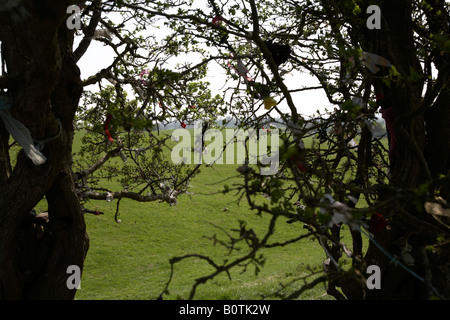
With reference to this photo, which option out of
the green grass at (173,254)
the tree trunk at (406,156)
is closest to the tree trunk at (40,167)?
the tree trunk at (406,156)

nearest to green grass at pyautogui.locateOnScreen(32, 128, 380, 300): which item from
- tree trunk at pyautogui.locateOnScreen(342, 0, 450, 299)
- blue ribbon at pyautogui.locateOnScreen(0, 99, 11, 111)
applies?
tree trunk at pyautogui.locateOnScreen(342, 0, 450, 299)

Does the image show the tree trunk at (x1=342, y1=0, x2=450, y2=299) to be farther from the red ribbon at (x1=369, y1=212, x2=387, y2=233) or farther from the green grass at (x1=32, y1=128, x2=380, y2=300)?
the green grass at (x1=32, y1=128, x2=380, y2=300)

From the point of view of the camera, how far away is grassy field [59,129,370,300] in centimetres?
972

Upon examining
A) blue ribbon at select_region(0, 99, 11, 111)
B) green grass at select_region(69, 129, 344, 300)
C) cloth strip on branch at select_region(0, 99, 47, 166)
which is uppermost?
blue ribbon at select_region(0, 99, 11, 111)

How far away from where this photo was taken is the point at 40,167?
4117 mm

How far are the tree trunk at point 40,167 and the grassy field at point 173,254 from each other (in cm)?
354

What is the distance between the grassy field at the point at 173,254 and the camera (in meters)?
9.72

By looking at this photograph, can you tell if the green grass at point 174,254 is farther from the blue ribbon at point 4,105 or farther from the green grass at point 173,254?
the blue ribbon at point 4,105

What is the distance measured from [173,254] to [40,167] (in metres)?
10.4

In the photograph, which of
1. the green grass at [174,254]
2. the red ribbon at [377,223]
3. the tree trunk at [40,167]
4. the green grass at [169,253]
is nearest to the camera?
the tree trunk at [40,167]

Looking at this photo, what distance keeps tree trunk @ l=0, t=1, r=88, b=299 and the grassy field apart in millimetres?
3541

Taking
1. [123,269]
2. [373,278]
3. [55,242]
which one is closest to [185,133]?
[55,242]
